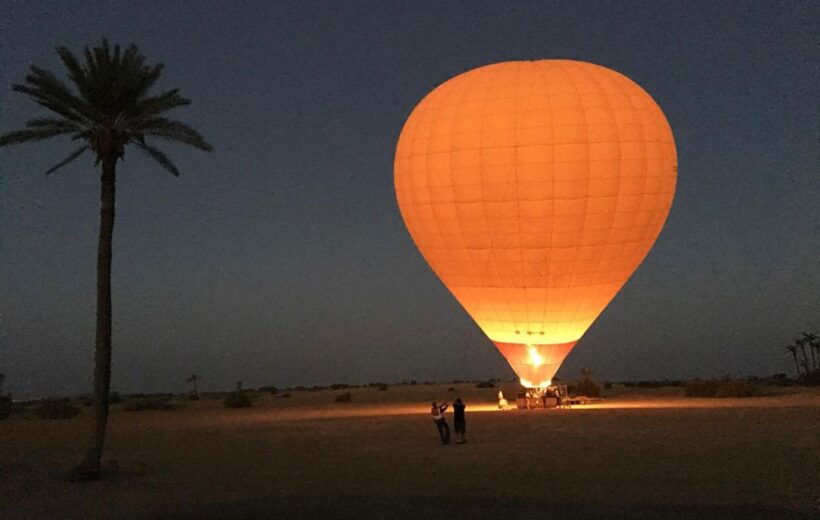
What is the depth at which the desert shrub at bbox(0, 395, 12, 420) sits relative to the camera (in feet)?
135

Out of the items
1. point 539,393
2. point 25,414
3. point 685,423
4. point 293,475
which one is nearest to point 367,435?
point 293,475

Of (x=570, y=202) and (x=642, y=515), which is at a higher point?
(x=570, y=202)

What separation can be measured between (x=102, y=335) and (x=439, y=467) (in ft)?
27.5

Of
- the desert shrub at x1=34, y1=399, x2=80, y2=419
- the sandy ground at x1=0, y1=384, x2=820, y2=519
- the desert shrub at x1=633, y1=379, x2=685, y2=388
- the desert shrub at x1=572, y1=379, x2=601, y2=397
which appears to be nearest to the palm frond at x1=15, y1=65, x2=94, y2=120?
the sandy ground at x1=0, y1=384, x2=820, y2=519

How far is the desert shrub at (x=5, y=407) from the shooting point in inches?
1617

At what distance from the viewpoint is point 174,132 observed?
21.3 metres

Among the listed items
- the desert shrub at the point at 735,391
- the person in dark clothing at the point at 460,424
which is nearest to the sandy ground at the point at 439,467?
the person in dark clothing at the point at 460,424

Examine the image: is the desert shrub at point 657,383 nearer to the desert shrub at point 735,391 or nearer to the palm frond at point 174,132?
the desert shrub at point 735,391

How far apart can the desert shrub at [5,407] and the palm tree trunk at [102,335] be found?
24201 mm

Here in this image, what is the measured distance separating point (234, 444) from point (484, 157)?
15.8 meters

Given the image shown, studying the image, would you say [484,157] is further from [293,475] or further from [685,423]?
[293,475]

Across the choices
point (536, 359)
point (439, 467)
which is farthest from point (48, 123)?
point (536, 359)

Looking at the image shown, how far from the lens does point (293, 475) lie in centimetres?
1927

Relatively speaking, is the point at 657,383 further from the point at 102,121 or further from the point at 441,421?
the point at 102,121
